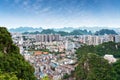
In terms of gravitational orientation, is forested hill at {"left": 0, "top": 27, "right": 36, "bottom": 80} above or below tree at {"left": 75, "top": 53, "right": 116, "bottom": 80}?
above

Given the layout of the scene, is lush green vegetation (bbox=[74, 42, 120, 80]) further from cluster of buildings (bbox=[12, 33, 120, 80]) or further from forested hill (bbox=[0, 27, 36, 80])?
forested hill (bbox=[0, 27, 36, 80])

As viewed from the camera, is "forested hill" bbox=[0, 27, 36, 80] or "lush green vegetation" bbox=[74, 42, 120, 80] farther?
"lush green vegetation" bbox=[74, 42, 120, 80]

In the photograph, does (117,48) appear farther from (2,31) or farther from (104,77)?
(2,31)

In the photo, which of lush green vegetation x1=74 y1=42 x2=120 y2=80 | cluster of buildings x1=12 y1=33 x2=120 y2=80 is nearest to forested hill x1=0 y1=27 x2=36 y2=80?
cluster of buildings x1=12 y1=33 x2=120 y2=80

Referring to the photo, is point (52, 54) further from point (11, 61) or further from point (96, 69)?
point (11, 61)

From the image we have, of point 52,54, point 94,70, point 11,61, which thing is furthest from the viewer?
point 52,54

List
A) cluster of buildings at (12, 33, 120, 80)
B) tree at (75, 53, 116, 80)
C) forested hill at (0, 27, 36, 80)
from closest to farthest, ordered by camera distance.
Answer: forested hill at (0, 27, 36, 80) < tree at (75, 53, 116, 80) < cluster of buildings at (12, 33, 120, 80)

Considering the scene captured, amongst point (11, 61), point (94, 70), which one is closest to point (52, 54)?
point (94, 70)

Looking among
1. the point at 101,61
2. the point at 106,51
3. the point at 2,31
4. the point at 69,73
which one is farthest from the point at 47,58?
the point at 2,31
